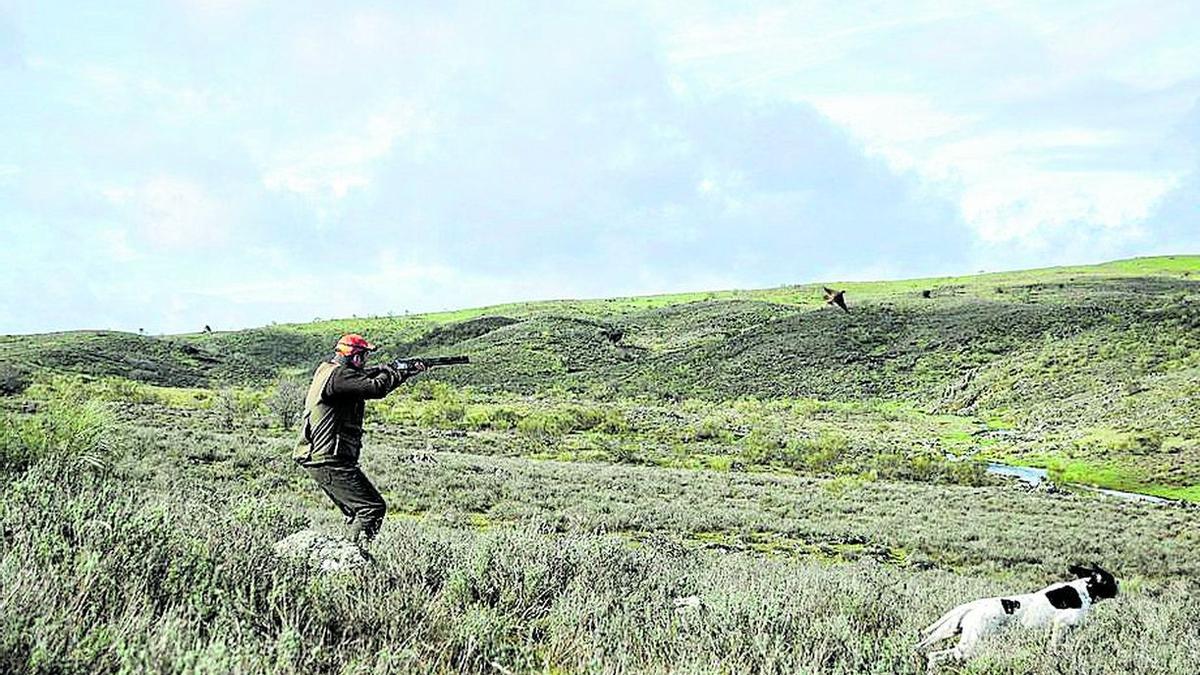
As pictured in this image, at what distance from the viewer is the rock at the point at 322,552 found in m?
5.57

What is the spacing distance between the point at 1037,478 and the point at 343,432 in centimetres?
2801

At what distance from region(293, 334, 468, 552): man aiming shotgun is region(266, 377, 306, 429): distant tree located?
1073 inches

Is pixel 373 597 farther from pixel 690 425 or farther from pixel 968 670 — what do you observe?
pixel 690 425

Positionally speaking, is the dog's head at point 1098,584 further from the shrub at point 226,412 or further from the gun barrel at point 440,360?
the shrub at point 226,412

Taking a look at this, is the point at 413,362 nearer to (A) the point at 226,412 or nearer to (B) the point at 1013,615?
(B) the point at 1013,615

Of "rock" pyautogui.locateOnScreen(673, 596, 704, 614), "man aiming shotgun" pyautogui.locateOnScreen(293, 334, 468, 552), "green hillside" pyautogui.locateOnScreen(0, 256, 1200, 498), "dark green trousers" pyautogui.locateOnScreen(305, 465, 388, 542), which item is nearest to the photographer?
"rock" pyautogui.locateOnScreen(673, 596, 704, 614)

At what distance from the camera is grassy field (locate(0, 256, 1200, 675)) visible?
174 inches

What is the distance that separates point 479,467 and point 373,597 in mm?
19622

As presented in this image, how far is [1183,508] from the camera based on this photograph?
2375 centimetres

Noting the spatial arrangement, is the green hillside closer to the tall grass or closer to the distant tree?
the distant tree

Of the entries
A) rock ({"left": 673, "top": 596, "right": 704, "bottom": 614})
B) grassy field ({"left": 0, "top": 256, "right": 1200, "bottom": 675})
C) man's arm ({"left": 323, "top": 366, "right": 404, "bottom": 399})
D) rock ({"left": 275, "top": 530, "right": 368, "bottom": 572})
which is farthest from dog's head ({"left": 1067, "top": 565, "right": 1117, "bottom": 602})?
man's arm ({"left": 323, "top": 366, "right": 404, "bottom": 399})

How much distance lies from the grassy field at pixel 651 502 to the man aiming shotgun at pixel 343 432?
0.57 meters

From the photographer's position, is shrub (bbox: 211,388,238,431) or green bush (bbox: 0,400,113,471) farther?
shrub (bbox: 211,388,238,431)

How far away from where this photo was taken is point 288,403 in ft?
117
